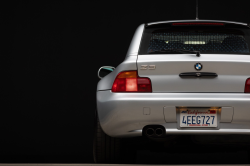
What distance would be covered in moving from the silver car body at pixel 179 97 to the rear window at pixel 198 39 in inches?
11.1

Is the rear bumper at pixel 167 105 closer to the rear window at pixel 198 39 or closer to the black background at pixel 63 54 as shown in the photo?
the rear window at pixel 198 39

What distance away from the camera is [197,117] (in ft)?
13.0

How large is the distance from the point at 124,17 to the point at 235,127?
26.7 ft

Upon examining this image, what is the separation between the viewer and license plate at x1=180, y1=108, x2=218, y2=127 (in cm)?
395

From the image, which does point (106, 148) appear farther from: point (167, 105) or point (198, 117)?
point (198, 117)

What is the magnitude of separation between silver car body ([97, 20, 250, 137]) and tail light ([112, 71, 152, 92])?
45 millimetres

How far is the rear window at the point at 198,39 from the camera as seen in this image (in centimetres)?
441

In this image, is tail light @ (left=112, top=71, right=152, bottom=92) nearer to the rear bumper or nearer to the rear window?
the rear bumper

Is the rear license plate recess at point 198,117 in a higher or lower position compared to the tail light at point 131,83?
lower

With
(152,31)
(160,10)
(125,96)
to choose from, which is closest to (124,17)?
(160,10)

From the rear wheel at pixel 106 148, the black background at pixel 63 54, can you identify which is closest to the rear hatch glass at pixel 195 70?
the rear wheel at pixel 106 148

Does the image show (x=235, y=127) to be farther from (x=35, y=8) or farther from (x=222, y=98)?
(x=35, y=8)

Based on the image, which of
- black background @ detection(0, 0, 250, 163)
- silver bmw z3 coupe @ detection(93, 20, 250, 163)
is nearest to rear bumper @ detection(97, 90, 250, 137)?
silver bmw z3 coupe @ detection(93, 20, 250, 163)

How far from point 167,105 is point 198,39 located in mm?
976
